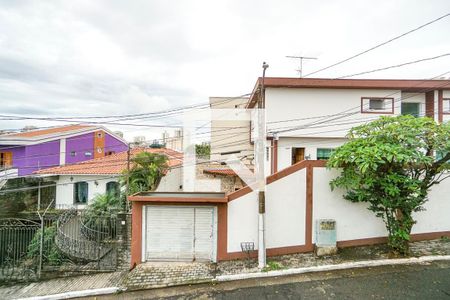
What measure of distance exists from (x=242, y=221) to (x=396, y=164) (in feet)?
15.3

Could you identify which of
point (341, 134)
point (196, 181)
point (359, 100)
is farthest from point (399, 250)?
point (196, 181)

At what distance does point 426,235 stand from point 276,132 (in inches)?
A: 277

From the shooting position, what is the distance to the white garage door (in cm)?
736

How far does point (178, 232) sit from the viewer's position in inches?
291

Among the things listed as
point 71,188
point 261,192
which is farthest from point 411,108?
point 71,188

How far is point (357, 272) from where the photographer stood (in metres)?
6.08

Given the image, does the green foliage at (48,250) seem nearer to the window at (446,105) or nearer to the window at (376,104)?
the window at (376,104)

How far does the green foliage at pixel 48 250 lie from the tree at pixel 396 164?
995cm

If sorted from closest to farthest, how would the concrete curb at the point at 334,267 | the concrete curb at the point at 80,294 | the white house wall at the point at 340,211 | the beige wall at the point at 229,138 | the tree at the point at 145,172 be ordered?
the concrete curb at the point at 80,294
the concrete curb at the point at 334,267
the white house wall at the point at 340,211
the tree at the point at 145,172
the beige wall at the point at 229,138

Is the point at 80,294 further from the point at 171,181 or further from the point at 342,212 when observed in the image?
the point at 171,181

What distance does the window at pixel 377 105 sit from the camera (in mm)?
12219

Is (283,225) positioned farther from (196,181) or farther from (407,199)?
(196,181)

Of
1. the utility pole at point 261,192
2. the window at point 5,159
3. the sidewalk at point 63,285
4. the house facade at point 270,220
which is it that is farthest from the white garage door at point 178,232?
the window at point 5,159

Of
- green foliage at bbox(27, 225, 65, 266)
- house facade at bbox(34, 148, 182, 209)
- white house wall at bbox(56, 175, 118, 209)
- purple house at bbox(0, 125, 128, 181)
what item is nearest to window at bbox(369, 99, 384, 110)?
house facade at bbox(34, 148, 182, 209)
